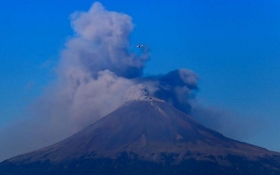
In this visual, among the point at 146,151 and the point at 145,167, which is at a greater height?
the point at 146,151

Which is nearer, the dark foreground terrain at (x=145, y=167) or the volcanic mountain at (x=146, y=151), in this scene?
the dark foreground terrain at (x=145, y=167)

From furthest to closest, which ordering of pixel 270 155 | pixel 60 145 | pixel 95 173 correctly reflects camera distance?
pixel 60 145 → pixel 270 155 → pixel 95 173

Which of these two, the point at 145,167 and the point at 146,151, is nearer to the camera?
the point at 145,167

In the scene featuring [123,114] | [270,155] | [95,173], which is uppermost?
[123,114]

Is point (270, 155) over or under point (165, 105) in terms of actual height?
under

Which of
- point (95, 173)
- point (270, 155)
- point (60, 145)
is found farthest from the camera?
point (60, 145)

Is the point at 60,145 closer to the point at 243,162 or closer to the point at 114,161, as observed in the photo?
the point at 114,161

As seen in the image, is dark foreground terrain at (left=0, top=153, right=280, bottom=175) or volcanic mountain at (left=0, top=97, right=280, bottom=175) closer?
dark foreground terrain at (left=0, top=153, right=280, bottom=175)

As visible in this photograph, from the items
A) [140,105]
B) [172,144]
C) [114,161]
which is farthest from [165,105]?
[114,161]
